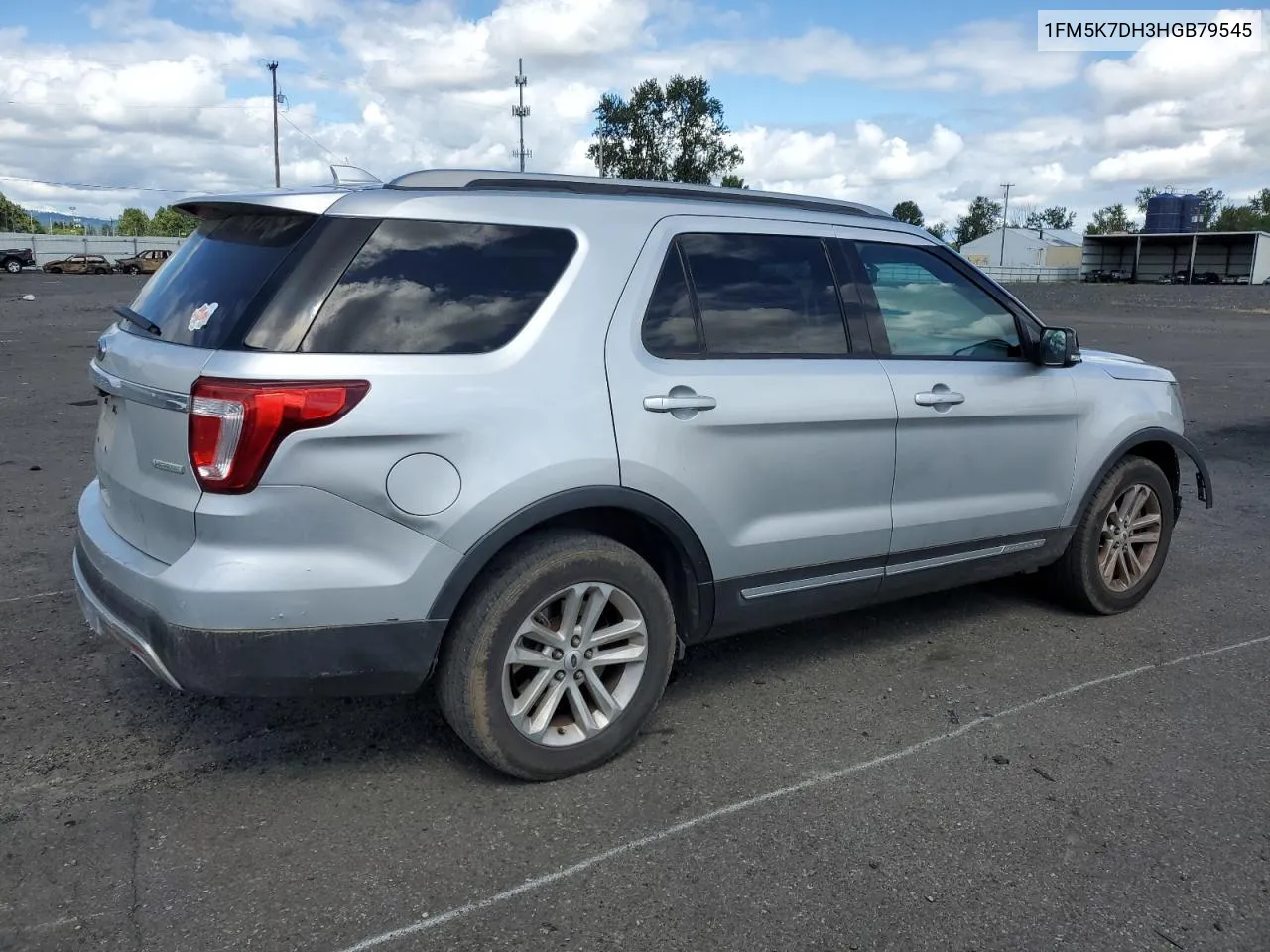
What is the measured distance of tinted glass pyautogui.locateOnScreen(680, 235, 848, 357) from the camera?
3748 millimetres

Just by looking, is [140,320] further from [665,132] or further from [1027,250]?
[1027,250]

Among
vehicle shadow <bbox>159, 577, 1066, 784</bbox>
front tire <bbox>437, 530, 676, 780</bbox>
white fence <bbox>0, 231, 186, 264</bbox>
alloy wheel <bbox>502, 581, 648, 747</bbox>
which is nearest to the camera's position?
front tire <bbox>437, 530, 676, 780</bbox>

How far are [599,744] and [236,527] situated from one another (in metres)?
1.33

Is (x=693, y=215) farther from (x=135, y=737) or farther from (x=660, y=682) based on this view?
(x=135, y=737)

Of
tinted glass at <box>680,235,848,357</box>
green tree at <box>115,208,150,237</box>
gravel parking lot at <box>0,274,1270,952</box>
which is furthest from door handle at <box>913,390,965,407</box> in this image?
green tree at <box>115,208,150,237</box>

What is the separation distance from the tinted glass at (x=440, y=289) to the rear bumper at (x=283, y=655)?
795 mm

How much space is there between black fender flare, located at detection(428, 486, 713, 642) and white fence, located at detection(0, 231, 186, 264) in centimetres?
6933

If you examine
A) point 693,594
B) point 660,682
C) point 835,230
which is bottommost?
point 660,682

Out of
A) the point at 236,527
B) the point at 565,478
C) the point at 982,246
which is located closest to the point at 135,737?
the point at 236,527

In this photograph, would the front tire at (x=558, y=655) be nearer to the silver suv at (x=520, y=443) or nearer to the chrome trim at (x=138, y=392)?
the silver suv at (x=520, y=443)

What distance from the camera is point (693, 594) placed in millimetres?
3688

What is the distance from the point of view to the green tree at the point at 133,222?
4587 inches

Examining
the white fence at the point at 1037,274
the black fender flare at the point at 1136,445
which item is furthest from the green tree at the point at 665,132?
the black fender flare at the point at 1136,445

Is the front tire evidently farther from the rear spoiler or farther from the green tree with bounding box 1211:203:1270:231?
the green tree with bounding box 1211:203:1270:231
